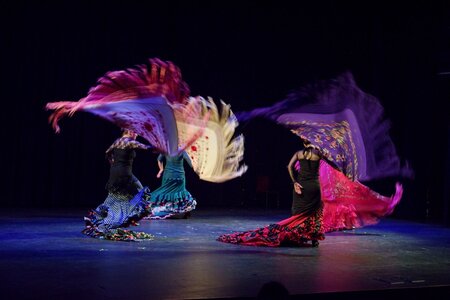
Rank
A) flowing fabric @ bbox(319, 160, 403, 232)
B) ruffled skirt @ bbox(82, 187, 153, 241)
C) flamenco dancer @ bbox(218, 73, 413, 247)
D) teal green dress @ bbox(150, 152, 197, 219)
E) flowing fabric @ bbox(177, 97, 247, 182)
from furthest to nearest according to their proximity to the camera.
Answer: teal green dress @ bbox(150, 152, 197, 219) < flowing fabric @ bbox(177, 97, 247, 182) < flowing fabric @ bbox(319, 160, 403, 232) < ruffled skirt @ bbox(82, 187, 153, 241) < flamenco dancer @ bbox(218, 73, 413, 247)

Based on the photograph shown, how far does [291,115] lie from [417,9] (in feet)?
18.3

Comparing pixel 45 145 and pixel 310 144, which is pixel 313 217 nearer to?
pixel 310 144

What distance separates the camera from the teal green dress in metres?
10.1

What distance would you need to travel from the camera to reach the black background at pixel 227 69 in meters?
11.2

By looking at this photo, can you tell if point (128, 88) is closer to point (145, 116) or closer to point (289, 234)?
point (145, 116)

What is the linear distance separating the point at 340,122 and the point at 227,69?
5400mm

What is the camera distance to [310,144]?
712 cm

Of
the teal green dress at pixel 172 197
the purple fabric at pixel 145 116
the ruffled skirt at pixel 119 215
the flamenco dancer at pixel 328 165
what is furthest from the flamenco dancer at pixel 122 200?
the teal green dress at pixel 172 197

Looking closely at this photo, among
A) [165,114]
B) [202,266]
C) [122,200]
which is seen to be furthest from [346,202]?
[202,266]

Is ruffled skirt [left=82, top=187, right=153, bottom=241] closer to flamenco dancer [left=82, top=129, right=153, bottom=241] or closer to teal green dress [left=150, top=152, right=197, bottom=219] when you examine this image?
flamenco dancer [left=82, top=129, right=153, bottom=241]

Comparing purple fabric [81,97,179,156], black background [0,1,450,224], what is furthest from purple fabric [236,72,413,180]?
black background [0,1,450,224]

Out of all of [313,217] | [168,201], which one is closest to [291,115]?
[313,217]

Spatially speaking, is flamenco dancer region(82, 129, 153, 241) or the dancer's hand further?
flamenco dancer region(82, 129, 153, 241)

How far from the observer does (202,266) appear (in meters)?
5.29
